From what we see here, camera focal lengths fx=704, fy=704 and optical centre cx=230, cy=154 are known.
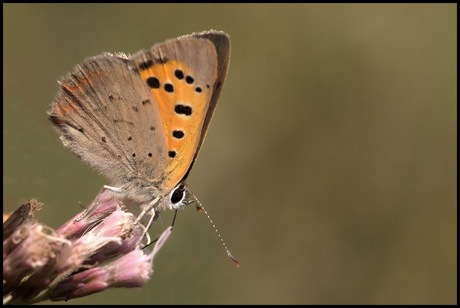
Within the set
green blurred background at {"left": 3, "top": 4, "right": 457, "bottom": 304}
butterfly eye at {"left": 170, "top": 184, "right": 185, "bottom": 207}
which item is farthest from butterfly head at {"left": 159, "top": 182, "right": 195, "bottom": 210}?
green blurred background at {"left": 3, "top": 4, "right": 457, "bottom": 304}

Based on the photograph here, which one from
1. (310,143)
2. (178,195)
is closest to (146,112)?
(178,195)

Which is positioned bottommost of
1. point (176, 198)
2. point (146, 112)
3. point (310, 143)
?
point (310, 143)

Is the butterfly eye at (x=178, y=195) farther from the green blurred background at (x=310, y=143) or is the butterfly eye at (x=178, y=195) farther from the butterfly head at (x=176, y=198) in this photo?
the green blurred background at (x=310, y=143)

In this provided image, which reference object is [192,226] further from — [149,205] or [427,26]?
[427,26]

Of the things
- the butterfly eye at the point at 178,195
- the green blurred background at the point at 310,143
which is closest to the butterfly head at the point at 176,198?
the butterfly eye at the point at 178,195

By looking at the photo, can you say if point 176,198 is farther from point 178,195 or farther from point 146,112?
point 146,112

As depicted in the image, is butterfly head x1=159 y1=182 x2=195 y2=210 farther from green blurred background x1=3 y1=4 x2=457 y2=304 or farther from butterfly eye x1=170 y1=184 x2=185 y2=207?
green blurred background x1=3 y1=4 x2=457 y2=304

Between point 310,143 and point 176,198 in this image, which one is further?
point 310,143

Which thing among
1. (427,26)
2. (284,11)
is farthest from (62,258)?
(427,26)
